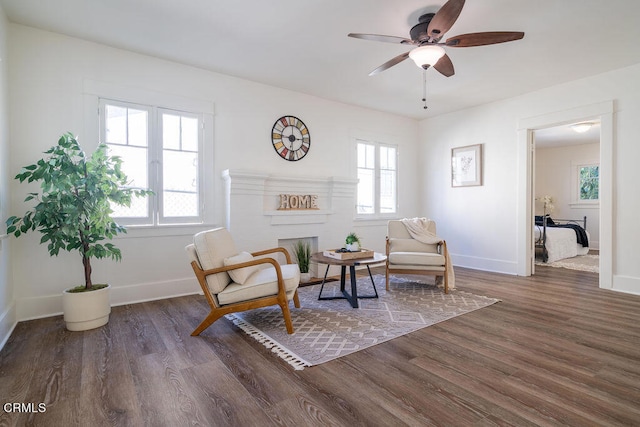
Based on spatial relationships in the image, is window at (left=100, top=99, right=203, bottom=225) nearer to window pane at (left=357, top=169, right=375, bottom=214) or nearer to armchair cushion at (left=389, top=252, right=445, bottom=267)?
armchair cushion at (left=389, top=252, right=445, bottom=267)

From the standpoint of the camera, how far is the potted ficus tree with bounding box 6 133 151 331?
2.73 metres

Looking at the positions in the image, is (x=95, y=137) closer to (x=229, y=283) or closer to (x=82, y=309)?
(x=82, y=309)

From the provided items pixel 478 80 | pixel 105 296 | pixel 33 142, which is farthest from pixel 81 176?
pixel 478 80

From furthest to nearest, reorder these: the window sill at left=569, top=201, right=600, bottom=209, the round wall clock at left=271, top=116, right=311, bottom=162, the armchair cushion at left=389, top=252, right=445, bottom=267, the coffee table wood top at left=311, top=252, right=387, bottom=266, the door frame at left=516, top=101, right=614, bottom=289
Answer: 1. the window sill at left=569, top=201, right=600, bottom=209
2. the round wall clock at left=271, top=116, right=311, bottom=162
3. the door frame at left=516, top=101, right=614, bottom=289
4. the armchair cushion at left=389, top=252, right=445, bottom=267
5. the coffee table wood top at left=311, top=252, right=387, bottom=266

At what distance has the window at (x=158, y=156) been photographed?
3625 millimetres

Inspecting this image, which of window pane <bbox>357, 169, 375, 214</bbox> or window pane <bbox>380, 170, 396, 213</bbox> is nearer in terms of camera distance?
window pane <bbox>357, 169, 375, 214</bbox>

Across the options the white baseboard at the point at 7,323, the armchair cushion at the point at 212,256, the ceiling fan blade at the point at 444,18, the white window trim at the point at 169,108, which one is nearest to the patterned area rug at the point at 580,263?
the ceiling fan blade at the point at 444,18

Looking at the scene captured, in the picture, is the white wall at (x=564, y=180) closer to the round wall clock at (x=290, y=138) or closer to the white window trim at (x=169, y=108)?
the round wall clock at (x=290, y=138)

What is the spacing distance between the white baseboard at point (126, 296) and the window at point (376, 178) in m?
3.13

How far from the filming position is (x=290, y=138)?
489 cm

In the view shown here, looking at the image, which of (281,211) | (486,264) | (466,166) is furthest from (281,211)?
(486,264)

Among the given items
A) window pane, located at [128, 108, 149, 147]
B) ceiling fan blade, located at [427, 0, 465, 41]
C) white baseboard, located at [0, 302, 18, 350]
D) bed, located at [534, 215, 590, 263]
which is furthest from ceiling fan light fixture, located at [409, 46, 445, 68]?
bed, located at [534, 215, 590, 263]

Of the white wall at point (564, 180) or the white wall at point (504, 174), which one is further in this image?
the white wall at point (564, 180)

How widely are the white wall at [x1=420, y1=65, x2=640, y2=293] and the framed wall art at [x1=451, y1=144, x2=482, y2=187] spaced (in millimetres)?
102
